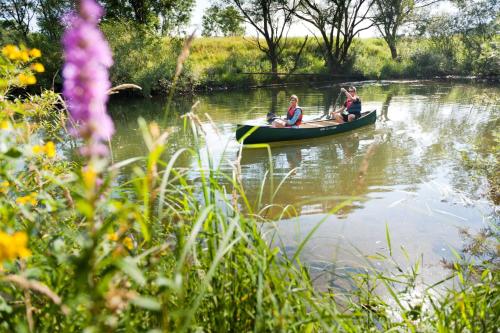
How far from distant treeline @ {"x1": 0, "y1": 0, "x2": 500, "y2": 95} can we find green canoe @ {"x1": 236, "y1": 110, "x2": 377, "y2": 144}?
11.9 m

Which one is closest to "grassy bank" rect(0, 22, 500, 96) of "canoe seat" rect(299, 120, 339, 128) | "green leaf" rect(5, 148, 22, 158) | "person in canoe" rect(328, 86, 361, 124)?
"canoe seat" rect(299, 120, 339, 128)

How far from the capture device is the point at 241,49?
102ft

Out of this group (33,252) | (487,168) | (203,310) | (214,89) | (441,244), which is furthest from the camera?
(214,89)

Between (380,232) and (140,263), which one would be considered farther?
(380,232)

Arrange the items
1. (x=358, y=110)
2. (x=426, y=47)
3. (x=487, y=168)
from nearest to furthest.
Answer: (x=487, y=168)
(x=358, y=110)
(x=426, y=47)

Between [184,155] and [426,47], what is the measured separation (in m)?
29.5

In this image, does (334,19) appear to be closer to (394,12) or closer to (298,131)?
(394,12)

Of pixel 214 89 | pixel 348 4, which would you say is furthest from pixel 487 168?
pixel 348 4

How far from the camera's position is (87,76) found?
0.71 meters

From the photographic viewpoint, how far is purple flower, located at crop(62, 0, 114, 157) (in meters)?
0.71

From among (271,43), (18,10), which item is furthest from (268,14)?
(18,10)

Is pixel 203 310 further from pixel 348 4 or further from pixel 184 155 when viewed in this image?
pixel 348 4

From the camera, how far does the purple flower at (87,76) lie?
0.71 m

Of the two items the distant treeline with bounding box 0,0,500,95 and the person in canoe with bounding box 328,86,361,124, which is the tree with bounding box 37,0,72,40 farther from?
the person in canoe with bounding box 328,86,361,124
